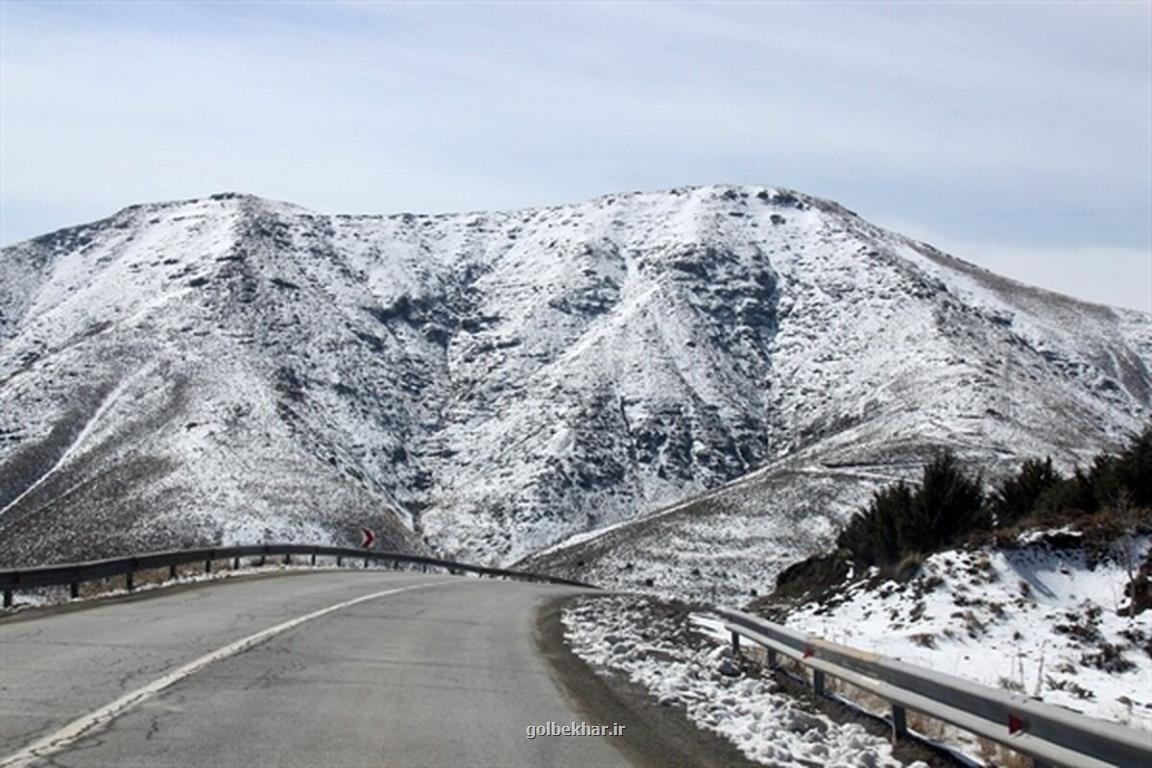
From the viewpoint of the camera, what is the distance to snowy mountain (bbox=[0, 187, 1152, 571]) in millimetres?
77250

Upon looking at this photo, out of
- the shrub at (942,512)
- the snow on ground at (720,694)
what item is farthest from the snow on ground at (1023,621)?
the shrub at (942,512)

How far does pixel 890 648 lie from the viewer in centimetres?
1522

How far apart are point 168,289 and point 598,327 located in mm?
47574

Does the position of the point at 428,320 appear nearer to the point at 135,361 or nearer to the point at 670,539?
the point at 135,361

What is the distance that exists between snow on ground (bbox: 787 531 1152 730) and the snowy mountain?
1438 inches

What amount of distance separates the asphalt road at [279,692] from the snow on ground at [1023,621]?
5.08 m

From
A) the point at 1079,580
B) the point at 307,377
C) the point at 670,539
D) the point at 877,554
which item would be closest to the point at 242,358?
the point at 307,377

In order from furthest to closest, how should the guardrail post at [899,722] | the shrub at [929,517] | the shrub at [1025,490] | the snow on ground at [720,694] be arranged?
1. the shrub at [1025,490]
2. the shrub at [929,517]
3. the guardrail post at [899,722]
4. the snow on ground at [720,694]

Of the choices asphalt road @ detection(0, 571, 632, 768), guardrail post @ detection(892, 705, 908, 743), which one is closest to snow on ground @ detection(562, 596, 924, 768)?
guardrail post @ detection(892, 705, 908, 743)

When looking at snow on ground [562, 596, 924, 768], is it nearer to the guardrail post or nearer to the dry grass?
the guardrail post

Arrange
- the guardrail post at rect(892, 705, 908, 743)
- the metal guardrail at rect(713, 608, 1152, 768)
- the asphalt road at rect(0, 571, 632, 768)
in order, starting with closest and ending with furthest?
the metal guardrail at rect(713, 608, 1152, 768)
the asphalt road at rect(0, 571, 632, 768)
the guardrail post at rect(892, 705, 908, 743)

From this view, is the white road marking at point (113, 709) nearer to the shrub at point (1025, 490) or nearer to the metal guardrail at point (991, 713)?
the metal guardrail at point (991, 713)

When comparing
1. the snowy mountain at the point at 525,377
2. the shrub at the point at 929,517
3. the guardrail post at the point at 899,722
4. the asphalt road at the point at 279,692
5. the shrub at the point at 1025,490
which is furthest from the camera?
the snowy mountain at the point at 525,377

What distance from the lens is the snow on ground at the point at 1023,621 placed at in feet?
44.4
